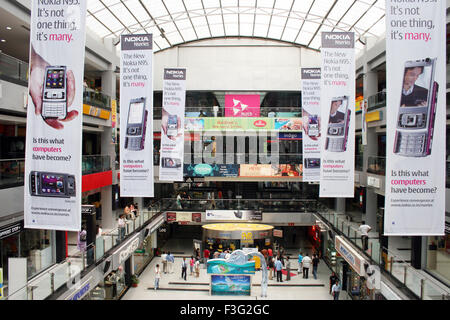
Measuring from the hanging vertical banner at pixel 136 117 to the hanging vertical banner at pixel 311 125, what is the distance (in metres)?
8.96

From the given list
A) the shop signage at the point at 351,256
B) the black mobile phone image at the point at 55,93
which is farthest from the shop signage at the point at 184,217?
the black mobile phone image at the point at 55,93

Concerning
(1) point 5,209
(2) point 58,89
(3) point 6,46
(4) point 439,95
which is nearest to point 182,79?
(3) point 6,46

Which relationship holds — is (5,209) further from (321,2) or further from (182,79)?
(321,2)

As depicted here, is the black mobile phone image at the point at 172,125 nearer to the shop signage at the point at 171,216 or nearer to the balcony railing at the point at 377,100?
the shop signage at the point at 171,216

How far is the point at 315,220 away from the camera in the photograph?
26.5 metres

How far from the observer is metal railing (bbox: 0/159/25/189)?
13.0m

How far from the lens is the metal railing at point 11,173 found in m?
13.0

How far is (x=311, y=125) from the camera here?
65.9 ft

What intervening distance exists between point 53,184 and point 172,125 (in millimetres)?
11828

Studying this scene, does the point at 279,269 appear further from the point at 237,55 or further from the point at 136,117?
the point at 237,55

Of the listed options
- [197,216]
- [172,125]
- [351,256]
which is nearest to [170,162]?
[172,125]

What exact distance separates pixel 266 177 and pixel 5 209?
18.7m

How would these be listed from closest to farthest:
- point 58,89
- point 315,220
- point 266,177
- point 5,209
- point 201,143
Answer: point 58,89
point 5,209
point 315,220
point 266,177
point 201,143

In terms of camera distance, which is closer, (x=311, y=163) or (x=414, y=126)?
(x=414, y=126)
